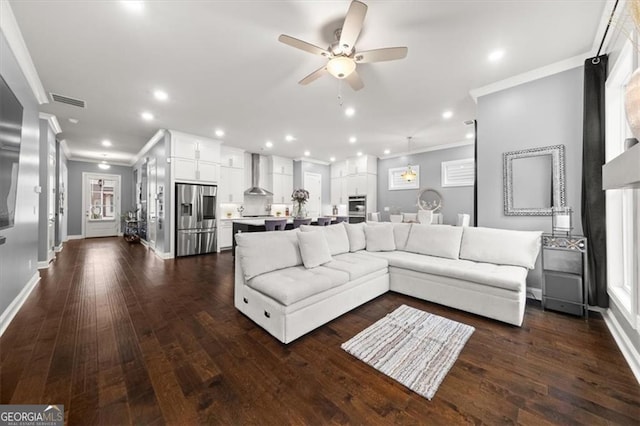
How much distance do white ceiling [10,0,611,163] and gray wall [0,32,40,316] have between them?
34 cm

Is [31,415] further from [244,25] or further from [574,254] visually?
[574,254]

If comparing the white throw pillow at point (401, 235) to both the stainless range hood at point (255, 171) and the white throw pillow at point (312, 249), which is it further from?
the stainless range hood at point (255, 171)

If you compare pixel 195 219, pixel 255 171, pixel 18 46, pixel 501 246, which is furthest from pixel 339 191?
pixel 18 46

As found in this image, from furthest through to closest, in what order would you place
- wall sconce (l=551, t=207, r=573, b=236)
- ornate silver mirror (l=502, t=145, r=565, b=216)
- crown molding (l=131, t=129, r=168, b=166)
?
crown molding (l=131, t=129, r=168, b=166) < ornate silver mirror (l=502, t=145, r=565, b=216) < wall sconce (l=551, t=207, r=573, b=236)

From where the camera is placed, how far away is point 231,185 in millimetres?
7184

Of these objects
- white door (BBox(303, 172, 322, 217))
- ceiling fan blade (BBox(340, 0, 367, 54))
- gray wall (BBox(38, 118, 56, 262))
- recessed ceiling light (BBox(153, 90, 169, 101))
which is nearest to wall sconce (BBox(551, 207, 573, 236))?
ceiling fan blade (BBox(340, 0, 367, 54))

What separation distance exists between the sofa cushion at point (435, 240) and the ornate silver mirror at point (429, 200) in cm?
386

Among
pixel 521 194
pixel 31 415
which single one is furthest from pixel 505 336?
pixel 31 415

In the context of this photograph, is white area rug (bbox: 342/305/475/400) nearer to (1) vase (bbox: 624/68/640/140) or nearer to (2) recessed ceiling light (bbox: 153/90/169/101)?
(1) vase (bbox: 624/68/640/140)

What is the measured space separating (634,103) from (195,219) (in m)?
6.66

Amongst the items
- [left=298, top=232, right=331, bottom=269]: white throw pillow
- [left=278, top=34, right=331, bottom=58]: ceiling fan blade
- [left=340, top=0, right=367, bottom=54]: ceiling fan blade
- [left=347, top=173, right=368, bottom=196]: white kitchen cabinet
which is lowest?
[left=298, top=232, right=331, bottom=269]: white throw pillow

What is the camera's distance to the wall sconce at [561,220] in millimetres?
2617

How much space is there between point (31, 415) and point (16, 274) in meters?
2.40

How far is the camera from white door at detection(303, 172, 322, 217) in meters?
8.73
